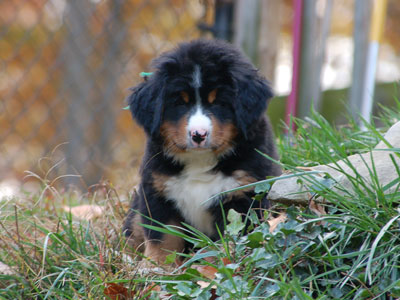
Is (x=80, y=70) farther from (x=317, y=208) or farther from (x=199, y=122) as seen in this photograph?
(x=317, y=208)

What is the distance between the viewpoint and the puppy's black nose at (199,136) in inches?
121

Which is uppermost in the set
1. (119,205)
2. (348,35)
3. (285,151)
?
(348,35)

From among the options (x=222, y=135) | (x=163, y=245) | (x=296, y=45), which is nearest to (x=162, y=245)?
(x=163, y=245)

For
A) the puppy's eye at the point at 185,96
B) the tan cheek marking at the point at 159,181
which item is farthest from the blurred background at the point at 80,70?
the tan cheek marking at the point at 159,181

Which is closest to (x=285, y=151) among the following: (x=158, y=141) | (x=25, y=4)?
(x=158, y=141)

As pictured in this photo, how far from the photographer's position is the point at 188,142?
3152 millimetres

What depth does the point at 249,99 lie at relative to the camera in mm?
3262

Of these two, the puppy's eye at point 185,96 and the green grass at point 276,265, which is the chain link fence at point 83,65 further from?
the green grass at point 276,265

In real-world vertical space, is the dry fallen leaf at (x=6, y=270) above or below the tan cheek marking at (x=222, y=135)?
below

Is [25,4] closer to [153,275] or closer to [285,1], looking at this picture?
[285,1]

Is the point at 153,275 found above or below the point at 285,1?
below

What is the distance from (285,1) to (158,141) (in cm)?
579

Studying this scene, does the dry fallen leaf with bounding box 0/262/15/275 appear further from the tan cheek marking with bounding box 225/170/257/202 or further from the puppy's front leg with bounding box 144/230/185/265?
the tan cheek marking with bounding box 225/170/257/202

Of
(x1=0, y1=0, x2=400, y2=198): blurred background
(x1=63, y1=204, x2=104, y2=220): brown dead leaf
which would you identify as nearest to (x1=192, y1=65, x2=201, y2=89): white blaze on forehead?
(x1=63, y1=204, x2=104, y2=220): brown dead leaf
